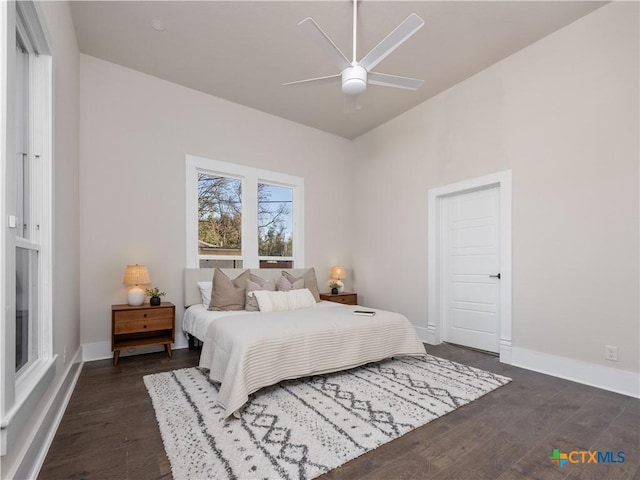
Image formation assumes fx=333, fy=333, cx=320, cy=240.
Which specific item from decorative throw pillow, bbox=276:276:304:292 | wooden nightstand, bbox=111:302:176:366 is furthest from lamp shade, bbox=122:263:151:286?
decorative throw pillow, bbox=276:276:304:292

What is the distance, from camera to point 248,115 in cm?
474

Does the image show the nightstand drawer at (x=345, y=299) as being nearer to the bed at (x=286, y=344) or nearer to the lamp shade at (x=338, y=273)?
the lamp shade at (x=338, y=273)

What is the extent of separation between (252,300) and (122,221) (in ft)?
5.67

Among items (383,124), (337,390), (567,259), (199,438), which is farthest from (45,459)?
(383,124)

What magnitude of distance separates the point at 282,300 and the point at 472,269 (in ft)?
7.72

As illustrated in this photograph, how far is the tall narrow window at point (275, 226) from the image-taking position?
4875mm

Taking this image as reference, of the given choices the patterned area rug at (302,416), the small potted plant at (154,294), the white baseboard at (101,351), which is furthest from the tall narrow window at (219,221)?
the patterned area rug at (302,416)

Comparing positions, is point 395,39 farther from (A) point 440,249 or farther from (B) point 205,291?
(B) point 205,291

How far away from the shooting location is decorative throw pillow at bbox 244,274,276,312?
3684 millimetres

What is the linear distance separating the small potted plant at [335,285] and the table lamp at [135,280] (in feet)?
8.57

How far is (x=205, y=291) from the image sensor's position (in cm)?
398

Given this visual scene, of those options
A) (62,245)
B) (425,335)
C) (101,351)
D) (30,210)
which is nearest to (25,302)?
(30,210)

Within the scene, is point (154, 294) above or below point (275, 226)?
below

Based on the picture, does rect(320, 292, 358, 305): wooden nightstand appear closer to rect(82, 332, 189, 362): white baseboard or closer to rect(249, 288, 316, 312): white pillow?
rect(249, 288, 316, 312): white pillow
